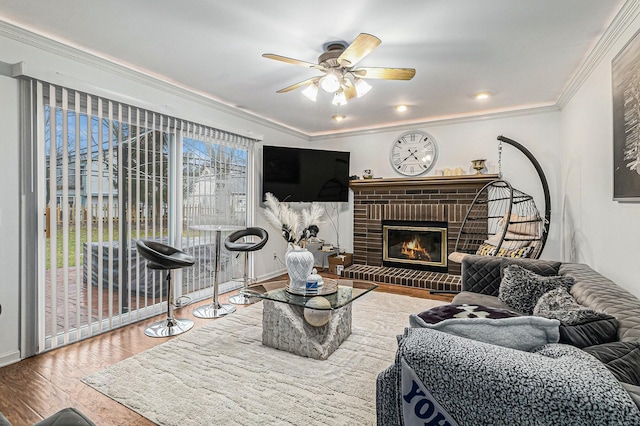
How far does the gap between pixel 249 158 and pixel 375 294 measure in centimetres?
255

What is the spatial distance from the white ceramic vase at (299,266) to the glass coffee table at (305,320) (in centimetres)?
10

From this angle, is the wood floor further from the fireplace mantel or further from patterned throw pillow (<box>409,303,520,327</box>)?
the fireplace mantel

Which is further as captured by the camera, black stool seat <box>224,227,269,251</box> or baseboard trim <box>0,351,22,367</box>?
black stool seat <box>224,227,269,251</box>

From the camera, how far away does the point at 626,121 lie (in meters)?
2.09

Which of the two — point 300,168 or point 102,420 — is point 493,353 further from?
point 300,168

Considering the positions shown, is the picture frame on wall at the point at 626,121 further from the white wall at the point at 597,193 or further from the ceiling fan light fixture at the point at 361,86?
the ceiling fan light fixture at the point at 361,86

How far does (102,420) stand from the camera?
1.77m

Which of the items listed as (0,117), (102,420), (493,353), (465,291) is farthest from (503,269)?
(0,117)

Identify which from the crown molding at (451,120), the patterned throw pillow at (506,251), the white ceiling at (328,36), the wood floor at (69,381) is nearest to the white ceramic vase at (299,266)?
the wood floor at (69,381)

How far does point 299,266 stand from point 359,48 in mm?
1668

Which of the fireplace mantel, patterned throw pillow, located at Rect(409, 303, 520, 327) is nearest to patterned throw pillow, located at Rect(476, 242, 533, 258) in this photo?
the fireplace mantel

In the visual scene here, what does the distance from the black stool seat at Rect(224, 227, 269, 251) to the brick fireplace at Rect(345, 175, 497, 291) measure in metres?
1.64

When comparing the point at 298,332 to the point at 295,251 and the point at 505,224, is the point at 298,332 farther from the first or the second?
the point at 505,224

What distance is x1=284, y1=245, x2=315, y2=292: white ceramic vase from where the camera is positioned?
2.70 meters
